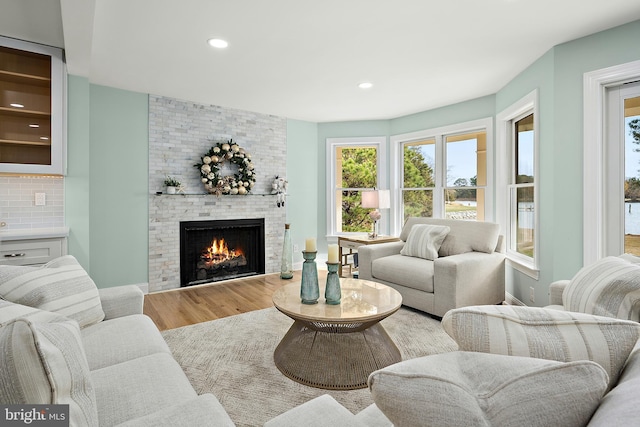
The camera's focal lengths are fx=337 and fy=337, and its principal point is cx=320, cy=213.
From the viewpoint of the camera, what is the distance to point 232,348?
2639 mm

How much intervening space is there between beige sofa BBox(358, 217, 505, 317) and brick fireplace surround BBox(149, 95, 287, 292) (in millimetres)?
1957

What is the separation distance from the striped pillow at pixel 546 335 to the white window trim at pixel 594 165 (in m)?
2.45

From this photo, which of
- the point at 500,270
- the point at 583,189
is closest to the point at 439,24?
the point at 583,189

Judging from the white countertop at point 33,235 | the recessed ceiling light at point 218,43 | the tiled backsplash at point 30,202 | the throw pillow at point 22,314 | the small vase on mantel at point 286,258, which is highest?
the recessed ceiling light at point 218,43

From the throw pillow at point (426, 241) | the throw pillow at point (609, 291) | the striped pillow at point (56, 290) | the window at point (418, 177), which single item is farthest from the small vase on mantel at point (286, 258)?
the throw pillow at point (609, 291)

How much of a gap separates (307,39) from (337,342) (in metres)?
2.36

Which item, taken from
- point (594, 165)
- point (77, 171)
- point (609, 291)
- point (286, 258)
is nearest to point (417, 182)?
point (286, 258)

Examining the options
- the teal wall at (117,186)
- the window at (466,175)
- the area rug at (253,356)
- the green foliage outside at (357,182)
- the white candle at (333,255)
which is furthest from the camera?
the green foliage outside at (357,182)

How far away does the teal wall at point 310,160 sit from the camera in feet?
9.23

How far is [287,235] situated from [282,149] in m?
1.42

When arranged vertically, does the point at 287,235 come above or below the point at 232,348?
above

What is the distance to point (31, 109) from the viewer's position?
3.05m

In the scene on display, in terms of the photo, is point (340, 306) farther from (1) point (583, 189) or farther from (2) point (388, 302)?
(1) point (583, 189)

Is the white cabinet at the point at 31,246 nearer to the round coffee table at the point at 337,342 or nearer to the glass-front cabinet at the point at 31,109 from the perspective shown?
the glass-front cabinet at the point at 31,109
